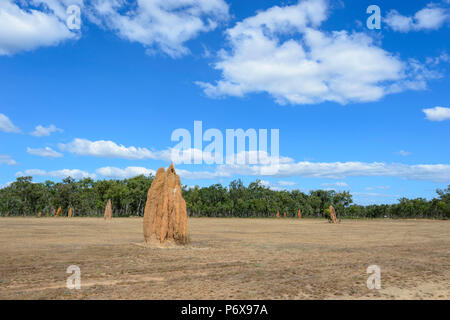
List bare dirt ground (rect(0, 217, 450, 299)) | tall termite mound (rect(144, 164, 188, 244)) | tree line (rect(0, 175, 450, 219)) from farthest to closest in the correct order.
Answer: tree line (rect(0, 175, 450, 219)) → tall termite mound (rect(144, 164, 188, 244)) → bare dirt ground (rect(0, 217, 450, 299))

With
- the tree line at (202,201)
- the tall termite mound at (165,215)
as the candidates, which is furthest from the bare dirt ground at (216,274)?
the tree line at (202,201)

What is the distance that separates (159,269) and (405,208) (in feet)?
334

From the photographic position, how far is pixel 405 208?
98.8 metres

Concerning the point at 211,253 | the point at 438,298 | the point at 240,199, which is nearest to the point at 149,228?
the point at 211,253

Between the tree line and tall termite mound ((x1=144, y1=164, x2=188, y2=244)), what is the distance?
64025 mm

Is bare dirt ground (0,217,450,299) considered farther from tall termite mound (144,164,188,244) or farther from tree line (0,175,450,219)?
tree line (0,175,450,219)

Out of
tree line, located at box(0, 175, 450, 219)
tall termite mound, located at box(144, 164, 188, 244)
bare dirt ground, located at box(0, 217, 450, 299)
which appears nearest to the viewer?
bare dirt ground, located at box(0, 217, 450, 299)

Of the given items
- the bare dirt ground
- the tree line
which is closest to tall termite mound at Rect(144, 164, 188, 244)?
the bare dirt ground

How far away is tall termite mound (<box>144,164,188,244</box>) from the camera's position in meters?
19.0

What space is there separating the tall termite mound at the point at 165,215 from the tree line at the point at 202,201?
2521 inches

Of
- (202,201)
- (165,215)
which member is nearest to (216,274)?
(165,215)

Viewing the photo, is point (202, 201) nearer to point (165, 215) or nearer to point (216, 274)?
point (165, 215)

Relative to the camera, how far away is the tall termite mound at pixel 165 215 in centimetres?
1902
